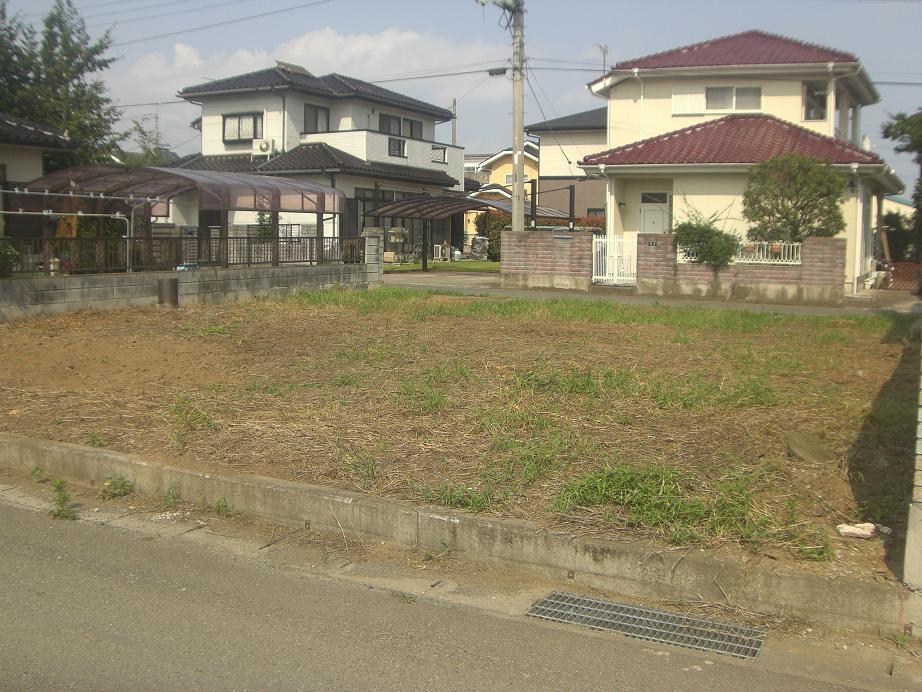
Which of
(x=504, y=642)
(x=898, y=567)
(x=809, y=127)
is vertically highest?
(x=809, y=127)

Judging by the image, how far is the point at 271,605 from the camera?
480 cm

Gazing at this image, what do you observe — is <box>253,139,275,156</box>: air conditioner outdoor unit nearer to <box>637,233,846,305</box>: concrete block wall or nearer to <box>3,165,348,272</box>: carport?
<box>3,165,348,272</box>: carport

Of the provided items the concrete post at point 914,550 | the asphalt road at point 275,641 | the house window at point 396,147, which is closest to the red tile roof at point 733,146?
the house window at point 396,147

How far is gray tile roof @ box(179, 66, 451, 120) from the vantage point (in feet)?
120

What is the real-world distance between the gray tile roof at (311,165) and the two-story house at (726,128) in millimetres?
10515

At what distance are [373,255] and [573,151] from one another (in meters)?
29.5

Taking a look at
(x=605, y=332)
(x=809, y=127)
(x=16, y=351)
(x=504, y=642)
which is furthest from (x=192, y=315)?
(x=809, y=127)

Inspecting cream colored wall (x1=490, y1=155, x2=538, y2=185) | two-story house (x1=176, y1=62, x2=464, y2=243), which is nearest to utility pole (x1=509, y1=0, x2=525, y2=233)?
two-story house (x1=176, y1=62, x2=464, y2=243)

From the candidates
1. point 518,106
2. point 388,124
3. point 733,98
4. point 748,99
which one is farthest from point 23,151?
point 388,124

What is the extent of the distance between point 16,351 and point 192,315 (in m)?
4.51

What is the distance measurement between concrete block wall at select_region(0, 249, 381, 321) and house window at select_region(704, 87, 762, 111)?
12.1m

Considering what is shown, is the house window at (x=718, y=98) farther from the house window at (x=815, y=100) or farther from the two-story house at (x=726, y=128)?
the house window at (x=815, y=100)

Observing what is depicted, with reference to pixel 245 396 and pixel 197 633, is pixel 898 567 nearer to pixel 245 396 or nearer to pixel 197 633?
pixel 197 633

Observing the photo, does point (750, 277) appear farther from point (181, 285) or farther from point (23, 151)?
point (23, 151)
